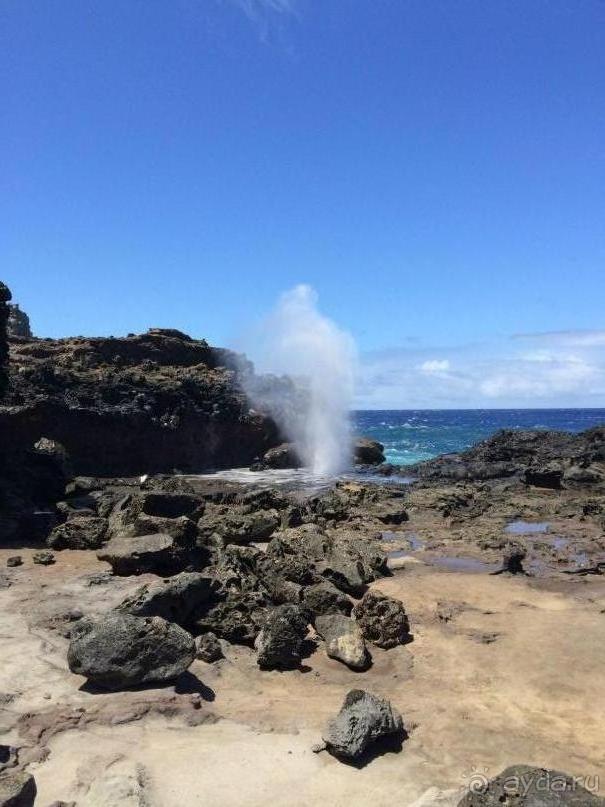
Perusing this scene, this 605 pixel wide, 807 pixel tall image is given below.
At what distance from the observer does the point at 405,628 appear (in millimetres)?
9789

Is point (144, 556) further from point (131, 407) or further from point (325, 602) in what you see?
point (131, 407)

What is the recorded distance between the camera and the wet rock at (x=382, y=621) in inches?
378

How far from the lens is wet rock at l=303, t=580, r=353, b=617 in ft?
34.7

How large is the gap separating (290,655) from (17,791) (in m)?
4.48

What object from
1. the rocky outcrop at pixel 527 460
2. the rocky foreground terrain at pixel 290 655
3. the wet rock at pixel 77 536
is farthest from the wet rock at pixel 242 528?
the rocky outcrop at pixel 527 460

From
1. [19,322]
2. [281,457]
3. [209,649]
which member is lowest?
[209,649]

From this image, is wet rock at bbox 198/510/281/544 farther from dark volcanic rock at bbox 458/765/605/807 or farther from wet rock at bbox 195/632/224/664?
dark volcanic rock at bbox 458/765/605/807

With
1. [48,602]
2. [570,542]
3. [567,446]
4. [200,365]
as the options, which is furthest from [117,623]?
[567,446]

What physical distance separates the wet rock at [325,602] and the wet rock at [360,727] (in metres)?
3.85

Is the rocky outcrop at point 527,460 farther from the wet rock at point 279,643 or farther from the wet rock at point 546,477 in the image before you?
the wet rock at point 279,643

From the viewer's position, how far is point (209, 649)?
28.0 feet

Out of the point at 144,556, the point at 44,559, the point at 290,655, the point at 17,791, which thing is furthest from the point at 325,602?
the point at 17,791

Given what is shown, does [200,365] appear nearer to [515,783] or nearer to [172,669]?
[172,669]

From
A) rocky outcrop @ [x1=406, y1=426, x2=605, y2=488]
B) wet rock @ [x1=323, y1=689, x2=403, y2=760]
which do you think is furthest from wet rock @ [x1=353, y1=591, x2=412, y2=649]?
rocky outcrop @ [x1=406, y1=426, x2=605, y2=488]
